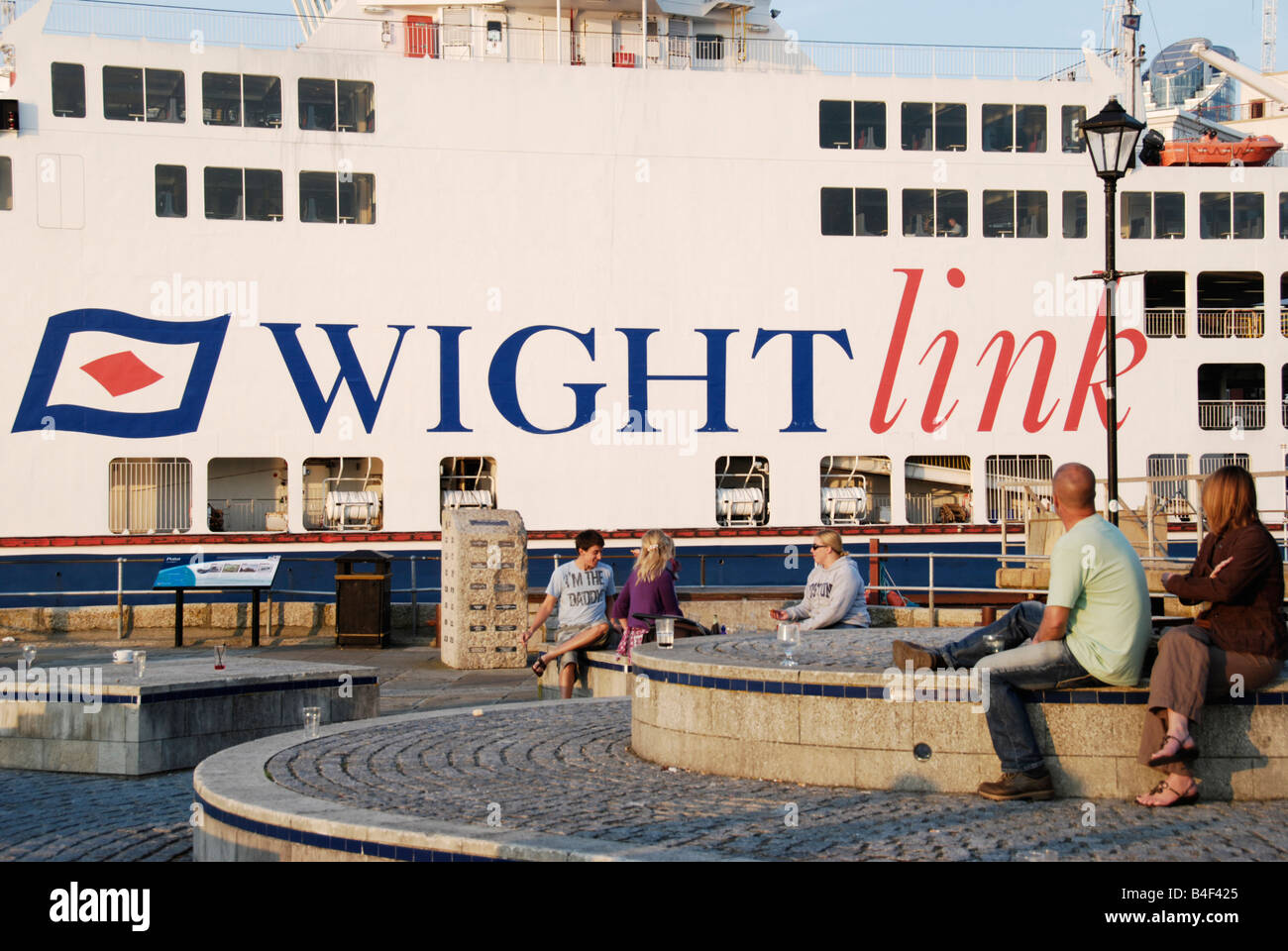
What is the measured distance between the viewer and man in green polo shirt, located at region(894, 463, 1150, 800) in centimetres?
584

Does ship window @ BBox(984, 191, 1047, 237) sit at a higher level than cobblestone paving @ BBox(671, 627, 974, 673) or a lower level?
higher

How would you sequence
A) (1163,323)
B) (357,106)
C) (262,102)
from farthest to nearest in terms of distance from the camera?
(1163,323) → (357,106) → (262,102)

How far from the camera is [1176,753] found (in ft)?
18.5

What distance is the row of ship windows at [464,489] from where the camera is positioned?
22906 millimetres

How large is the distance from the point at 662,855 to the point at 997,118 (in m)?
24.3

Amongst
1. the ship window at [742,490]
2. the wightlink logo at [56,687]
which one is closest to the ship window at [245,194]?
the ship window at [742,490]

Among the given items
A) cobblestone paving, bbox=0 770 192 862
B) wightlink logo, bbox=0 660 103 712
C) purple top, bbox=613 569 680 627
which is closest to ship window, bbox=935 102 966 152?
purple top, bbox=613 569 680 627

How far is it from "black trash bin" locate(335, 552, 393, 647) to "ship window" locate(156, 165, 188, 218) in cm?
975

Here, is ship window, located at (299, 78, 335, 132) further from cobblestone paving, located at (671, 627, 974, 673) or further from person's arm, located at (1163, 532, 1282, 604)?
person's arm, located at (1163, 532, 1282, 604)

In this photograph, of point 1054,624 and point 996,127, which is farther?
point 996,127

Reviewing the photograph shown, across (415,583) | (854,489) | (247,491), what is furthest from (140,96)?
(854,489)

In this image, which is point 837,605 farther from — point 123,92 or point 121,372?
point 123,92

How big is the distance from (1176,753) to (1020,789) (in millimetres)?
642

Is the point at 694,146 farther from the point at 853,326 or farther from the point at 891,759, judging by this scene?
the point at 891,759
